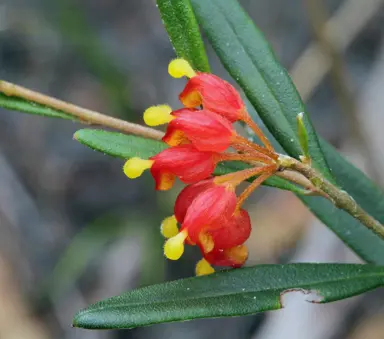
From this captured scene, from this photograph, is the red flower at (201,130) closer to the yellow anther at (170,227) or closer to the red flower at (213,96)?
the red flower at (213,96)

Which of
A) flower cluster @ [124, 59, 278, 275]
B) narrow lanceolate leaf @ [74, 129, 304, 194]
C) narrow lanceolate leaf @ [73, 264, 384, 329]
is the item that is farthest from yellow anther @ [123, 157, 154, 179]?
narrow lanceolate leaf @ [73, 264, 384, 329]

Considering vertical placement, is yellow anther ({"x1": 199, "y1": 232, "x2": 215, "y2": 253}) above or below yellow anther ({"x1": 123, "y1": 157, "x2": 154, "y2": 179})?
below

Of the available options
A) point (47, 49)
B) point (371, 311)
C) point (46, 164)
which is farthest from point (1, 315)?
point (371, 311)

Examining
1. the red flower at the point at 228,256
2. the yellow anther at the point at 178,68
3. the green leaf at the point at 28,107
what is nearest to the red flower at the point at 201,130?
the yellow anther at the point at 178,68

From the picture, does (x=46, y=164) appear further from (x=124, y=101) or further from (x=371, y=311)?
(x=371, y=311)

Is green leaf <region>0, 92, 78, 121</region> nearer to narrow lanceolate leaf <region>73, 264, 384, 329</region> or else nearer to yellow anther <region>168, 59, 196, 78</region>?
yellow anther <region>168, 59, 196, 78</region>

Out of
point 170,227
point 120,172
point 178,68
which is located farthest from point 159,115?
point 120,172
